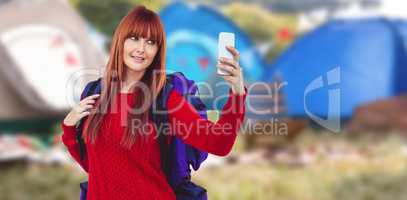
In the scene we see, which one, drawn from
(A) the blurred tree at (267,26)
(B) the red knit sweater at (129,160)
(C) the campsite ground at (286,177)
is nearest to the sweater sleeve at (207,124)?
(B) the red knit sweater at (129,160)

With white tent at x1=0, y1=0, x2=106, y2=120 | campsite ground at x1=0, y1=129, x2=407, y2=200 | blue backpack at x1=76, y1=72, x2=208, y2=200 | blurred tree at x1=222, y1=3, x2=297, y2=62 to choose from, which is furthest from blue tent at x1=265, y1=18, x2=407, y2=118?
blue backpack at x1=76, y1=72, x2=208, y2=200

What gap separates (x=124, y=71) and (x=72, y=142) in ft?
0.31

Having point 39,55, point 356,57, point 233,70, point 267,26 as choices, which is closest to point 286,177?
point 39,55

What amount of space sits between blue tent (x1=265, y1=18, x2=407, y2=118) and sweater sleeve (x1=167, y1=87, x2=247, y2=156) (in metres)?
3.15

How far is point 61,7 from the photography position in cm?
300

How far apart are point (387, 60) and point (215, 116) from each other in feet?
11.8

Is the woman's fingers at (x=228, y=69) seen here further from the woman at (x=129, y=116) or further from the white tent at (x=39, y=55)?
the white tent at (x=39, y=55)

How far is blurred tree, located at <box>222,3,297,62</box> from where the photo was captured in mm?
4094

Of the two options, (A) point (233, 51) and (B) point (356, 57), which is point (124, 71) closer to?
(A) point (233, 51)

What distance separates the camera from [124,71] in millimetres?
654

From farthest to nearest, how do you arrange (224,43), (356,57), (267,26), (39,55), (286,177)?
1. (267,26)
2. (356,57)
3. (39,55)
4. (286,177)
5. (224,43)

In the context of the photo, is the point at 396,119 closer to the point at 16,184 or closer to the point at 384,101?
the point at 384,101

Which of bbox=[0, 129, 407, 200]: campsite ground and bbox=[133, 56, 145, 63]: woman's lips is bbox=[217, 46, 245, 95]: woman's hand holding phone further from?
bbox=[0, 129, 407, 200]: campsite ground

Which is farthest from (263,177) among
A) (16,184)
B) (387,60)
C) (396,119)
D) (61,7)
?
(387,60)
